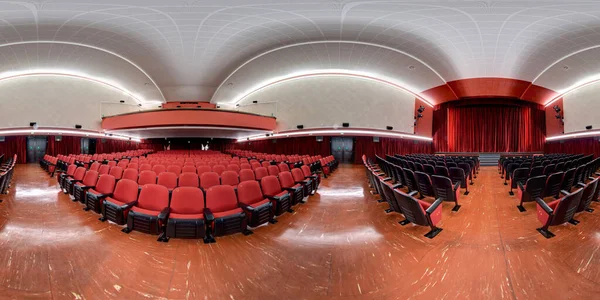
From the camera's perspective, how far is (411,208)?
3256 mm

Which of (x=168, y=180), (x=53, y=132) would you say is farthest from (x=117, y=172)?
(x=53, y=132)

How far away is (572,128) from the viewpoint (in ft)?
49.3

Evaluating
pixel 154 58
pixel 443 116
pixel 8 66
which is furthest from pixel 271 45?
pixel 8 66

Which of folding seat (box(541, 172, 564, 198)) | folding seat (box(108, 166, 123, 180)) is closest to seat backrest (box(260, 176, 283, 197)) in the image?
folding seat (box(108, 166, 123, 180))

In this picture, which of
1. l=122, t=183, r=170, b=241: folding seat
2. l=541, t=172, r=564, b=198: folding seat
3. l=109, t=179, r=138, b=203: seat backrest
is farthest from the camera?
l=541, t=172, r=564, b=198: folding seat

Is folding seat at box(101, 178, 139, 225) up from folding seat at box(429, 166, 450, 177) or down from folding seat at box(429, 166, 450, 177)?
down

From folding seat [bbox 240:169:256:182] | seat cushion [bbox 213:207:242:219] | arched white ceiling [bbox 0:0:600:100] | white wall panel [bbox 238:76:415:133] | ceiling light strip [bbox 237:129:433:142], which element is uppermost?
arched white ceiling [bbox 0:0:600:100]

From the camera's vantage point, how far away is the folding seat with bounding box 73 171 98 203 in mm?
4551

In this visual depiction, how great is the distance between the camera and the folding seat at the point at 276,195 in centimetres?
398

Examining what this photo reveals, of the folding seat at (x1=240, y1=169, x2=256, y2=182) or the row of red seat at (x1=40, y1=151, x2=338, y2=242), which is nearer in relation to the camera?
the row of red seat at (x1=40, y1=151, x2=338, y2=242)

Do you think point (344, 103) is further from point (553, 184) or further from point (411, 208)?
point (411, 208)

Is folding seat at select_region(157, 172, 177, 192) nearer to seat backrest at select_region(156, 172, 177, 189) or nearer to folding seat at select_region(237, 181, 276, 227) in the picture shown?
seat backrest at select_region(156, 172, 177, 189)

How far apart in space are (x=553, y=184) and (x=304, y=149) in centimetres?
1304

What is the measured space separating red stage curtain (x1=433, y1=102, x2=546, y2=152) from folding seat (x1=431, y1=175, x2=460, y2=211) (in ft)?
48.1
